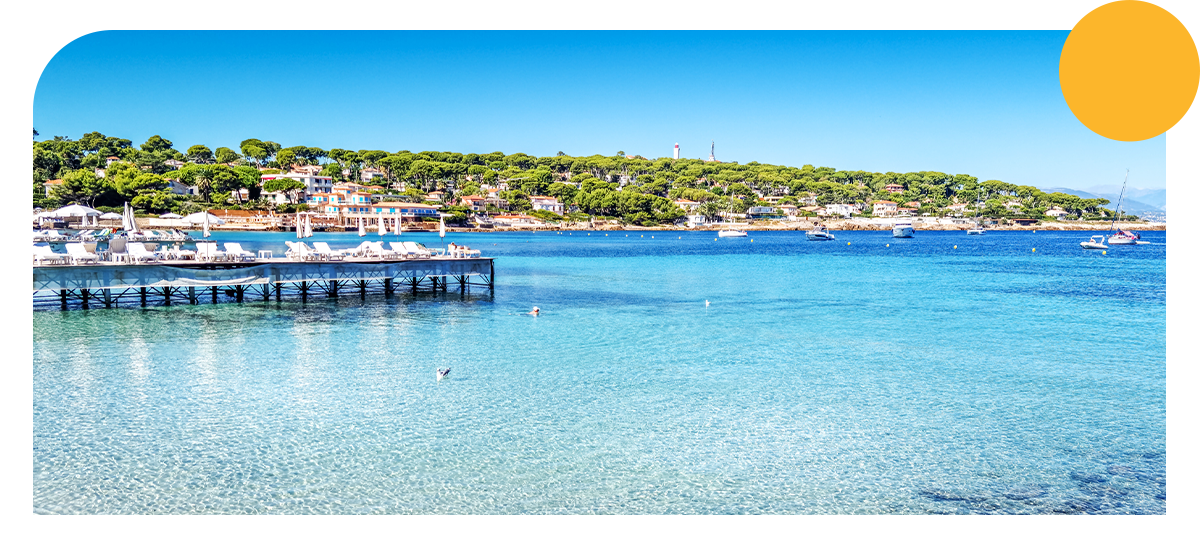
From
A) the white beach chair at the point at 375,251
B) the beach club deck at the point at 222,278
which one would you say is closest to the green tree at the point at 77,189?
the beach club deck at the point at 222,278

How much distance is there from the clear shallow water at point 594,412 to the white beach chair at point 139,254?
236cm

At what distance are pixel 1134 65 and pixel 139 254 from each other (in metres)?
29.5

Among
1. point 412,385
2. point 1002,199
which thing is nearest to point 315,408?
point 412,385

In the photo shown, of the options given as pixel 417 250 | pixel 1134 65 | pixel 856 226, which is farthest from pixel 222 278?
pixel 856 226

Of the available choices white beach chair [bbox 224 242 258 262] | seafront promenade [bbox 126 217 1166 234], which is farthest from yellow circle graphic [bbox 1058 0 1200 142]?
seafront promenade [bbox 126 217 1166 234]

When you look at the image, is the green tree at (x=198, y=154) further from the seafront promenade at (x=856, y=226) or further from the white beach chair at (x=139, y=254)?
the white beach chair at (x=139, y=254)

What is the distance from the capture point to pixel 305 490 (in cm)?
1012

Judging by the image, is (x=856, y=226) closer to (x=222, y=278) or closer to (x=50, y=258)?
(x=222, y=278)

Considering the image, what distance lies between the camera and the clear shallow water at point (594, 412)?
33.5 ft

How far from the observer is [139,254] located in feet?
89.9

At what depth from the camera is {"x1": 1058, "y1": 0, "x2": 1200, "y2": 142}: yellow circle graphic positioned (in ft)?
29.5

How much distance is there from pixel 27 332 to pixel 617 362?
12644 mm

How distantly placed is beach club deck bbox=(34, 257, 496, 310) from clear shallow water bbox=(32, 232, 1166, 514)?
1243 millimetres

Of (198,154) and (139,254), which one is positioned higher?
(198,154)
